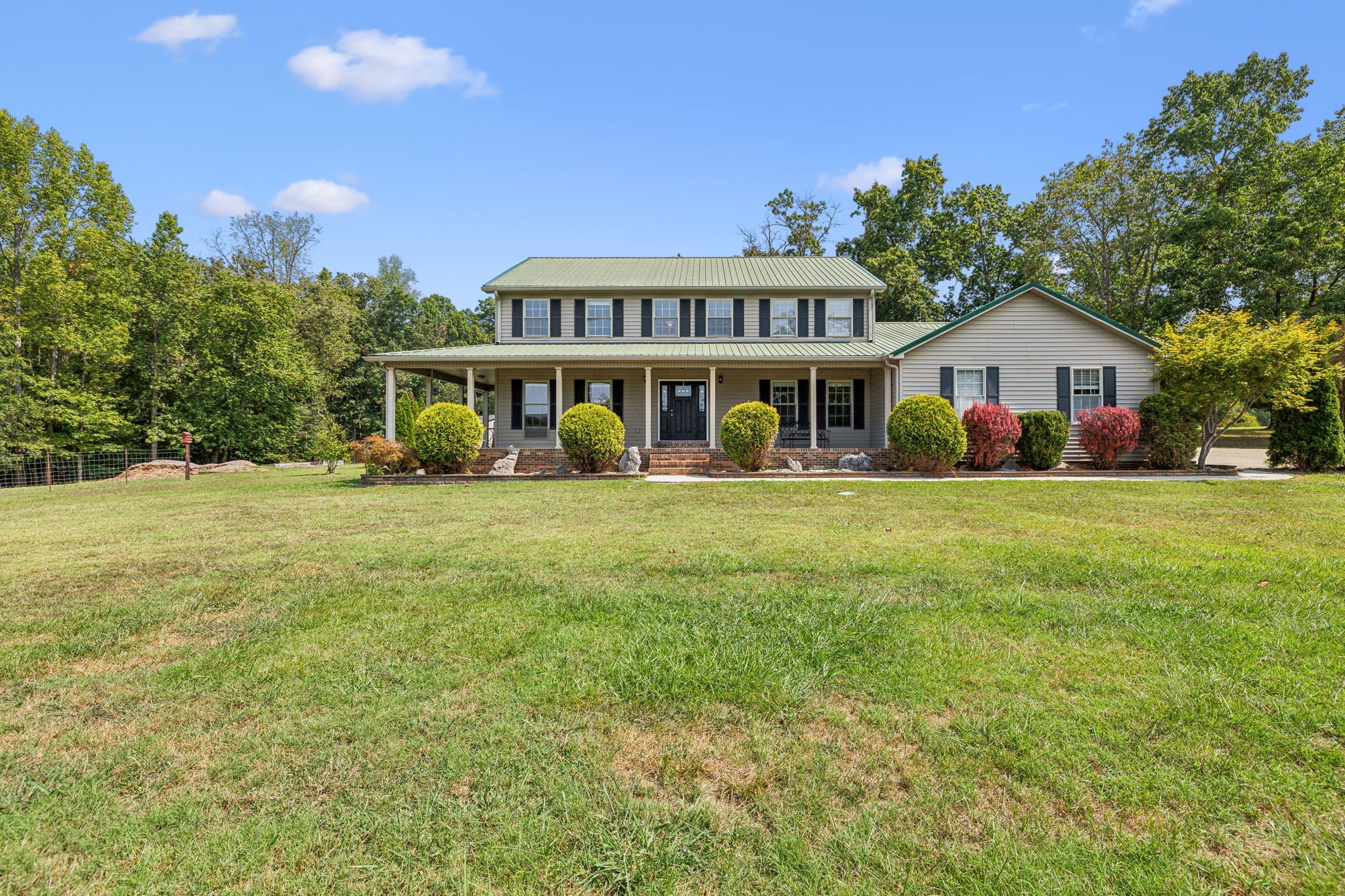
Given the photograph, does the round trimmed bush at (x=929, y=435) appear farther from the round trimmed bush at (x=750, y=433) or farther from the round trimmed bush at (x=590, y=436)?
the round trimmed bush at (x=590, y=436)

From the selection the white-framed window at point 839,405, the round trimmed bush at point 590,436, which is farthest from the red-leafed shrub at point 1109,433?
the round trimmed bush at point 590,436

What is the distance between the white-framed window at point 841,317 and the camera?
795 inches

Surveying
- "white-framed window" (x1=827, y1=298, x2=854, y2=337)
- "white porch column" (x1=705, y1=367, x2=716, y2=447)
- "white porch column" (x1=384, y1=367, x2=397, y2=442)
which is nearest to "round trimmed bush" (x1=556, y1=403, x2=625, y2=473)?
"white porch column" (x1=705, y1=367, x2=716, y2=447)

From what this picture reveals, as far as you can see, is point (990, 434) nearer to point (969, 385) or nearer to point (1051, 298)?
point (969, 385)

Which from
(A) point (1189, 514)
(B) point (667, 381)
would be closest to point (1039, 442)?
(A) point (1189, 514)

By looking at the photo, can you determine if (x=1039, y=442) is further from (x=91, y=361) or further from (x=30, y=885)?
(x=91, y=361)

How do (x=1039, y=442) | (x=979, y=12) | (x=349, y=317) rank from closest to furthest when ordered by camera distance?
(x=979, y=12), (x=1039, y=442), (x=349, y=317)

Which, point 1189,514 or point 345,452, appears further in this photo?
point 345,452

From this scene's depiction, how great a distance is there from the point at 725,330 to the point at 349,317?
78.5ft

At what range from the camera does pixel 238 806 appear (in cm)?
205

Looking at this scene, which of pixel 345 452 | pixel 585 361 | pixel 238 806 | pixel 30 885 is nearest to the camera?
pixel 30 885

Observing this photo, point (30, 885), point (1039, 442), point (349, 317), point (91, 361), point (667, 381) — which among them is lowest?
point (30, 885)

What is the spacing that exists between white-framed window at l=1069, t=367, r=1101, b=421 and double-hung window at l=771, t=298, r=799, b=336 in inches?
324

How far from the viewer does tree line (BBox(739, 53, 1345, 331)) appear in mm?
22234
